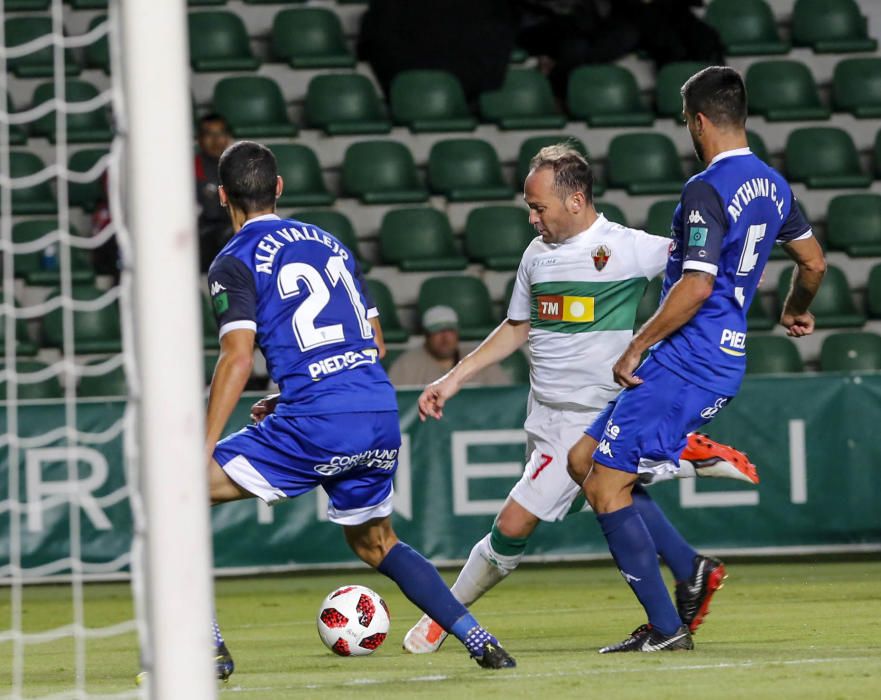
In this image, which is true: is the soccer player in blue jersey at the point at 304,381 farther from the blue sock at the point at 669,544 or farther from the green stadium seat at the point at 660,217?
the green stadium seat at the point at 660,217

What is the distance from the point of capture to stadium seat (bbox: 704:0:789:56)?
13258mm

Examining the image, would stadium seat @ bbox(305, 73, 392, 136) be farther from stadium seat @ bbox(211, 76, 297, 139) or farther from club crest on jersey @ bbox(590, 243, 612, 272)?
club crest on jersey @ bbox(590, 243, 612, 272)

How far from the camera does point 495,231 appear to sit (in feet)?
38.6

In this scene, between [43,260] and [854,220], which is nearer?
[43,260]

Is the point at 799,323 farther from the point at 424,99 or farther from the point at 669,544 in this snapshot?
the point at 424,99

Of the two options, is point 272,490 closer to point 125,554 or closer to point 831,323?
point 125,554

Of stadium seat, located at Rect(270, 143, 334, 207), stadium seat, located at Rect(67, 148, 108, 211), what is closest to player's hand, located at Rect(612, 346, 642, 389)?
stadium seat, located at Rect(270, 143, 334, 207)

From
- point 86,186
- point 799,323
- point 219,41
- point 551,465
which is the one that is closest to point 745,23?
point 219,41

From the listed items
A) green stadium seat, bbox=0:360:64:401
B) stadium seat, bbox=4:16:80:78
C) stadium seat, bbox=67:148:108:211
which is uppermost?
stadium seat, bbox=4:16:80:78

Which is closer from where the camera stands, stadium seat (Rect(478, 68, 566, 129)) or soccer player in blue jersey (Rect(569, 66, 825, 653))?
soccer player in blue jersey (Rect(569, 66, 825, 653))

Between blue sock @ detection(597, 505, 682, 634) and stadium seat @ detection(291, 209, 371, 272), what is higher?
stadium seat @ detection(291, 209, 371, 272)

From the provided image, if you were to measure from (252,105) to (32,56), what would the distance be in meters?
1.86

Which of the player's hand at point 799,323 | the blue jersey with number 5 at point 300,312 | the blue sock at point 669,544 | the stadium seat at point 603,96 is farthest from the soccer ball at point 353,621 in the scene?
the stadium seat at point 603,96

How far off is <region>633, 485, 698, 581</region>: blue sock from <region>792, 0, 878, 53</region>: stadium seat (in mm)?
8190
